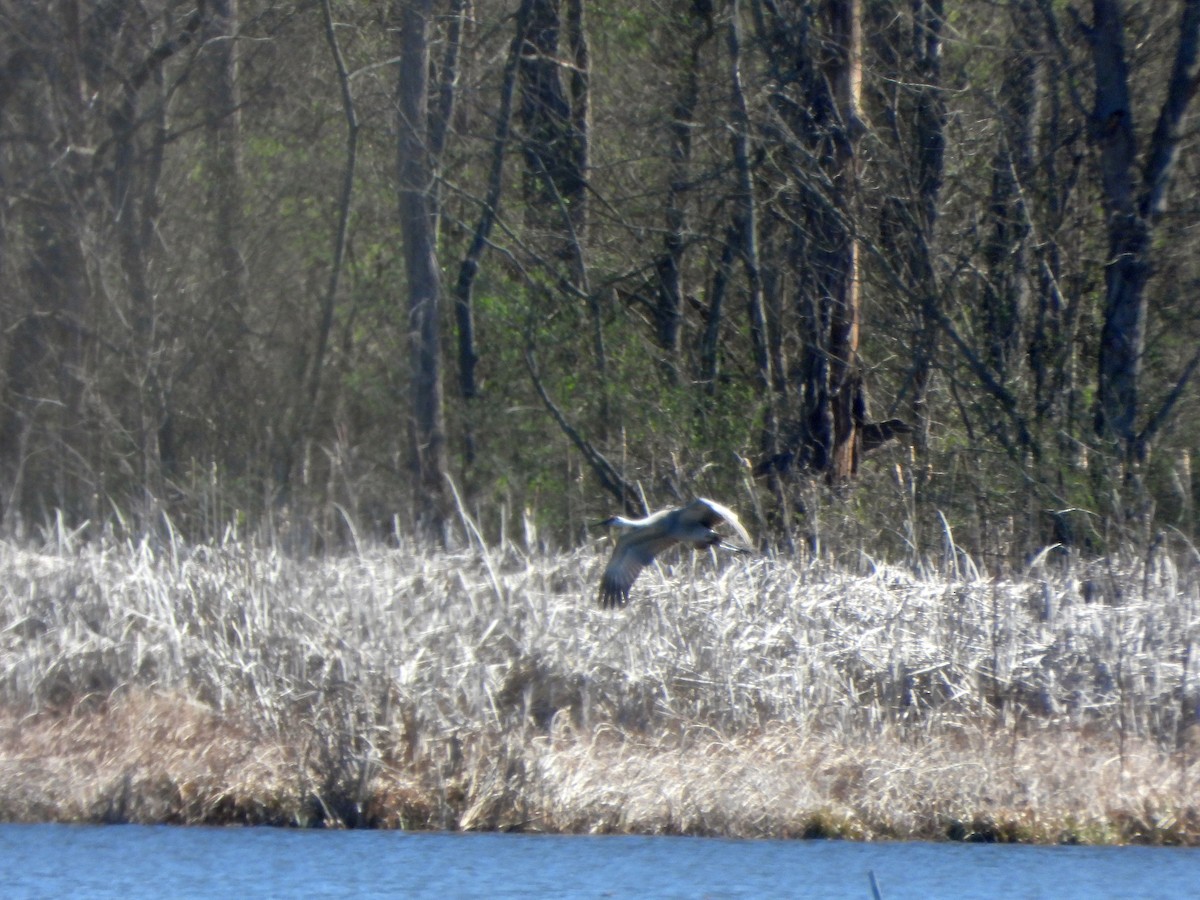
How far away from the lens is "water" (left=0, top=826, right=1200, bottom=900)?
6.12 m

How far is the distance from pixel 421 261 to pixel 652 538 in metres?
6.51

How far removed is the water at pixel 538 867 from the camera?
612cm

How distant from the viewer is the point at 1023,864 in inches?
255

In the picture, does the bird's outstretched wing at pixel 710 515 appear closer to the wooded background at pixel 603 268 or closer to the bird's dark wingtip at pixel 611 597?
the bird's dark wingtip at pixel 611 597

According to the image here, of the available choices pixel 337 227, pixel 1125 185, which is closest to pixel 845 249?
pixel 1125 185

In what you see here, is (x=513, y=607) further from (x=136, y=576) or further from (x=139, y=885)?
(x=139, y=885)

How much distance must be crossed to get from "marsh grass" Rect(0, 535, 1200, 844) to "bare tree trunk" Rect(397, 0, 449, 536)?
448 centimetres

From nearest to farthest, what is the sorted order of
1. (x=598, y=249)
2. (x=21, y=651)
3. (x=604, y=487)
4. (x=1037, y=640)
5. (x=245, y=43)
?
(x=1037, y=640) < (x=21, y=651) < (x=604, y=487) < (x=598, y=249) < (x=245, y=43)

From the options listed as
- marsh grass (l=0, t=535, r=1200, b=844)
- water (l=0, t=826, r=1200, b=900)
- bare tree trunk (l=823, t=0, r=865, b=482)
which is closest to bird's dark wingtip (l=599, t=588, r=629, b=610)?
marsh grass (l=0, t=535, r=1200, b=844)

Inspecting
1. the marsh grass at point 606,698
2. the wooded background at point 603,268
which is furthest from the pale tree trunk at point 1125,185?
the marsh grass at point 606,698

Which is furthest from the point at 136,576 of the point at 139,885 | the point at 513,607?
the point at 139,885

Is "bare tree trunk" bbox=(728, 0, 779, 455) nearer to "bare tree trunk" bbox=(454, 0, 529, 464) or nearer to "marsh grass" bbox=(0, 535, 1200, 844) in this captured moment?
"bare tree trunk" bbox=(454, 0, 529, 464)

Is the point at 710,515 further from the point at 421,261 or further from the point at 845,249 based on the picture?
the point at 421,261

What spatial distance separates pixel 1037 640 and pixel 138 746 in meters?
4.51
